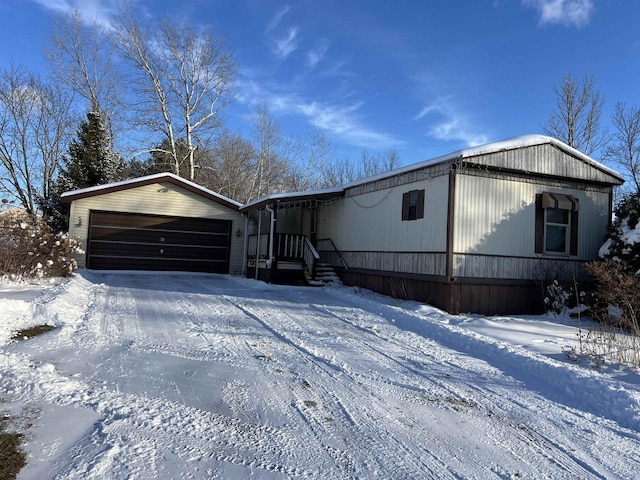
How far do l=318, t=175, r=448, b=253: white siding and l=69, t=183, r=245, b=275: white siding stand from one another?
11.8 ft

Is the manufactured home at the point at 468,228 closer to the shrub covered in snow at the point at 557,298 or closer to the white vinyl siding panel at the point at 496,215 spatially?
the white vinyl siding panel at the point at 496,215

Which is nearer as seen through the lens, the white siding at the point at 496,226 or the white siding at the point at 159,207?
the white siding at the point at 496,226

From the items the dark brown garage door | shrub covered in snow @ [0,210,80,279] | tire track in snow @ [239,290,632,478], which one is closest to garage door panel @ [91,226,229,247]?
the dark brown garage door

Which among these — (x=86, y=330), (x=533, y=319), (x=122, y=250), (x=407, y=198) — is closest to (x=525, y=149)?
(x=407, y=198)

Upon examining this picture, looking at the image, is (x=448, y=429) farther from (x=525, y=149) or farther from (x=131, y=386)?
(x=525, y=149)

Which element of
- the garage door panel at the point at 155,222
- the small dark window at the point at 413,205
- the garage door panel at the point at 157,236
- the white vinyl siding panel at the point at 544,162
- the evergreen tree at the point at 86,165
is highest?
the evergreen tree at the point at 86,165

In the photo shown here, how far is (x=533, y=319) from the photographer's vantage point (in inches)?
386

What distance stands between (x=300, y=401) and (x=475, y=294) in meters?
7.17

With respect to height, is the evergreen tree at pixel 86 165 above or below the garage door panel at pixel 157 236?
above

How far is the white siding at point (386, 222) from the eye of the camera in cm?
1045

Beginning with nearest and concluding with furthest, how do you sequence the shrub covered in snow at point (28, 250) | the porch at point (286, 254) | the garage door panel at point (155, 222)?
the shrub covered in snow at point (28, 250)
the porch at point (286, 254)
the garage door panel at point (155, 222)

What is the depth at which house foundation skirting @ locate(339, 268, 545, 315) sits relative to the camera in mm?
9977

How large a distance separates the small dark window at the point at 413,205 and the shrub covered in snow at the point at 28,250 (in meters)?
8.86

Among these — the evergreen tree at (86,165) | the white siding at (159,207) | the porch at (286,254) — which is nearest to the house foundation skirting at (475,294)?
the porch at (286,254)
